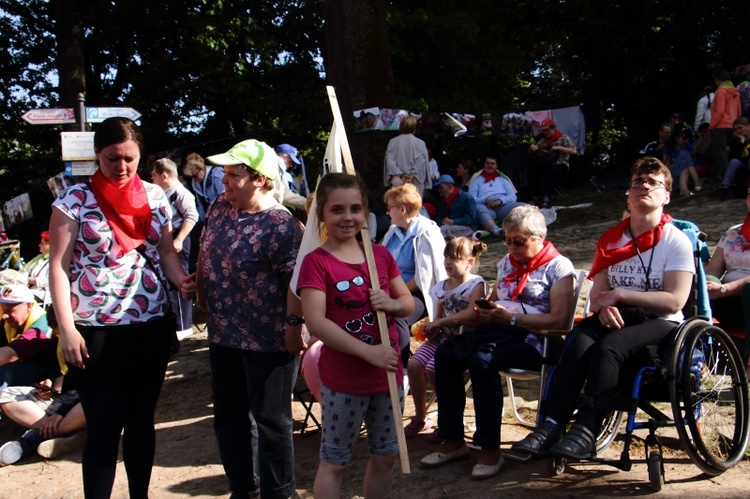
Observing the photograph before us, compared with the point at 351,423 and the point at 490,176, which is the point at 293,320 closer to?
the point at 351,423

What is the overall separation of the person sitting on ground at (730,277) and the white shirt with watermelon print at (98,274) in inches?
131

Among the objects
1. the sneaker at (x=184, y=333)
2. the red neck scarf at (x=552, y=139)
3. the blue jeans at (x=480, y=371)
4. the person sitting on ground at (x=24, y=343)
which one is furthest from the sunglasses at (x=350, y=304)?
the red neck scarf at (x=552, y=139)

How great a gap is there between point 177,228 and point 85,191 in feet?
13.0

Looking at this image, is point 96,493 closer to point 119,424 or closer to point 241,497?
point 119,424

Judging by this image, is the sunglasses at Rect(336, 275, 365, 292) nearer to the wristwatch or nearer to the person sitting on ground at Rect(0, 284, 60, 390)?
the wristwatch

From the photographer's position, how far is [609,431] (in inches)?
159

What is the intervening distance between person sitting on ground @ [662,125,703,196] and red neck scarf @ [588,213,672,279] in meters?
7.36

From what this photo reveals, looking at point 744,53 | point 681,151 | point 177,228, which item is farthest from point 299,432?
point 744,53

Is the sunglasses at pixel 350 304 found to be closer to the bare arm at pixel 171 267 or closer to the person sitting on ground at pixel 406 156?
the bare arm at pixel 171 267

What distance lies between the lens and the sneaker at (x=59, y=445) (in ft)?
17.4

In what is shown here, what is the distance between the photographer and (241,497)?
3725mm

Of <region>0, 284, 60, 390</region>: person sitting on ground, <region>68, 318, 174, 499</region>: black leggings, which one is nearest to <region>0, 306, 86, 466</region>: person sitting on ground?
<region>0, 284, 60, 390</region>: person sitting on ground

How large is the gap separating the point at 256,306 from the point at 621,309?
1790 millimetres

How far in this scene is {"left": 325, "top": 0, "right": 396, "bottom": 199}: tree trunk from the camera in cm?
961
